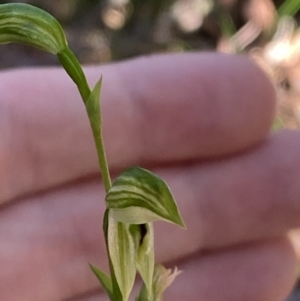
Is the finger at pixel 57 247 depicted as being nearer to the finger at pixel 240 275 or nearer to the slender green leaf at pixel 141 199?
the finger at pixel 240 275

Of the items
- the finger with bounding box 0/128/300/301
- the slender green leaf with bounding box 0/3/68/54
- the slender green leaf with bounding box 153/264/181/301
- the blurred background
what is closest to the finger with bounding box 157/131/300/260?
the finger with bounding box 0/128/300/301

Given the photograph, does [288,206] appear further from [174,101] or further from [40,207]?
[40,207]

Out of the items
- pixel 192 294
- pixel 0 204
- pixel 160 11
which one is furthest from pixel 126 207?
pixel 160 11

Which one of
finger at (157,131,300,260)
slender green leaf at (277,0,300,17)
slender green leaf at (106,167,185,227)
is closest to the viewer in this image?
slender green leaf at (106,167,185,227)

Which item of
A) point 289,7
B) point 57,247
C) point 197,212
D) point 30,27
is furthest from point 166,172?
point 289,7

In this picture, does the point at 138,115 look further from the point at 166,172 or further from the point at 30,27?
the point at 30,27

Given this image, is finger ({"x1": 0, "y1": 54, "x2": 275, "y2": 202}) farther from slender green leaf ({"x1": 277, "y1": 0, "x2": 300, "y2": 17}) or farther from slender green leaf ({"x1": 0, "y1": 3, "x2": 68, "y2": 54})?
slender green leaf ({"x1": 277, "y1": 0, "x2": 300, "y2": 17})
